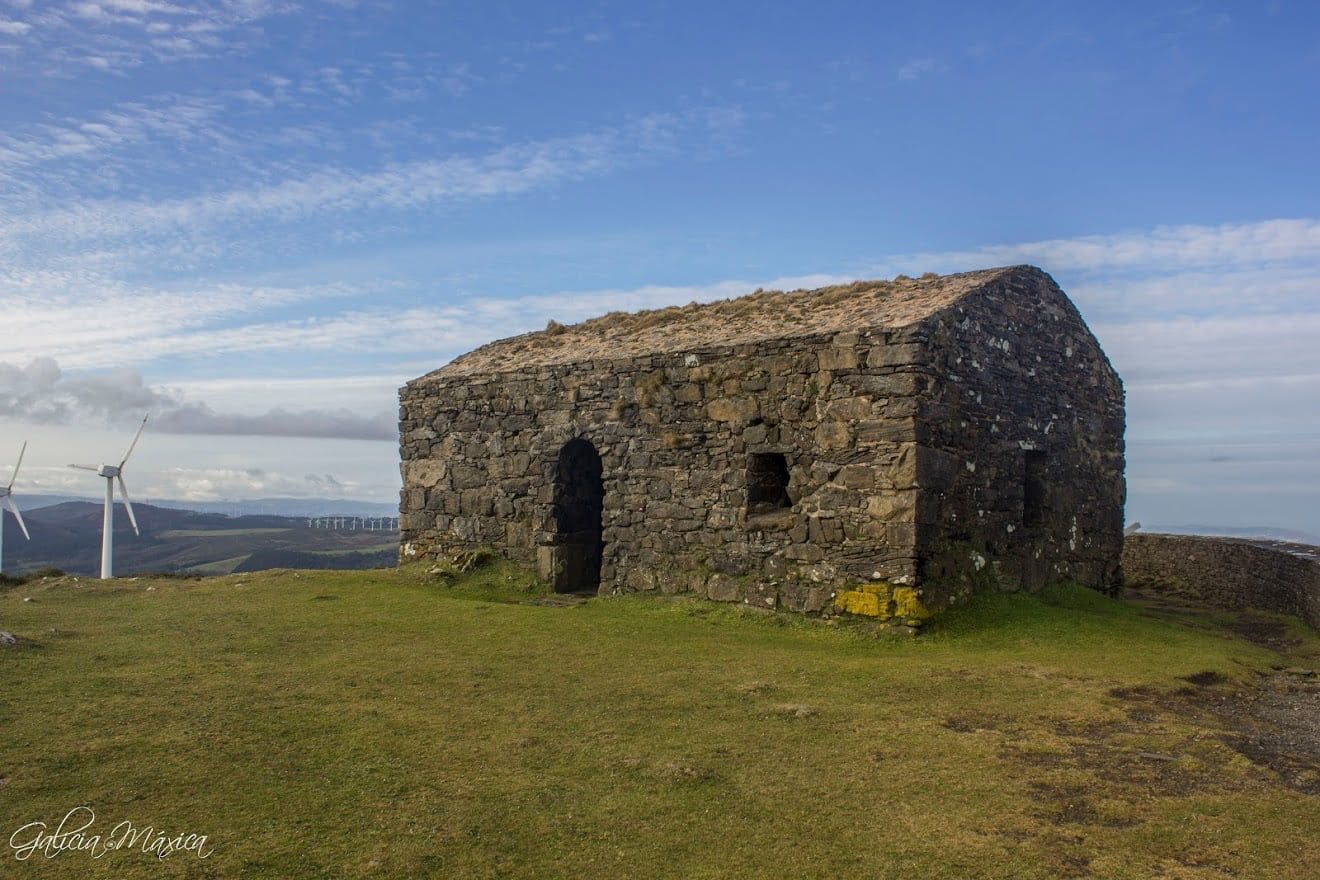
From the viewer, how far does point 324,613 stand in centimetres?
1270

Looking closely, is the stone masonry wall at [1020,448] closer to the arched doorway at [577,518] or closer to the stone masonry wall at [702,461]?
the stone masonry wall at [702,461]

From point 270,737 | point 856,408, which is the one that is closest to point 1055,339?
point 856,408

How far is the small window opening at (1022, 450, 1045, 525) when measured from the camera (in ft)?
47.9

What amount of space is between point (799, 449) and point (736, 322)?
322cm

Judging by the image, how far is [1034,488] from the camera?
1470 cm

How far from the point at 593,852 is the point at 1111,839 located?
312cm

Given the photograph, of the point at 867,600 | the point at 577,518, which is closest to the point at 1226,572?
the point at 867,600

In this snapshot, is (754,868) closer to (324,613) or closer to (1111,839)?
(1111,839)

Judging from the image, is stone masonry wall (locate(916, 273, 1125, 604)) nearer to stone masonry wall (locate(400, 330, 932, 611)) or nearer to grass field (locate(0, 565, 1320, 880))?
stone masonry wall (locate(400, 330, 932, 611))

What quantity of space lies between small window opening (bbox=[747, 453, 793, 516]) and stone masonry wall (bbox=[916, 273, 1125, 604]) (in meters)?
2.31

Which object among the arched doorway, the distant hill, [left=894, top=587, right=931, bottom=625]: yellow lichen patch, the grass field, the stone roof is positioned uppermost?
the stone roof

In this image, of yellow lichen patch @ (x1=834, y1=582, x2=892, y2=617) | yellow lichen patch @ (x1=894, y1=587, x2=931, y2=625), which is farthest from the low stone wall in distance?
yellow lichen patch @ (x1=834, y1=582, x2=892, y2=617)

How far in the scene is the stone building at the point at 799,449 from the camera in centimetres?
1198

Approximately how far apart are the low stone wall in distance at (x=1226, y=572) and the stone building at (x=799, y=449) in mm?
2699
